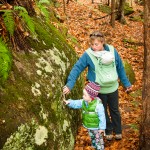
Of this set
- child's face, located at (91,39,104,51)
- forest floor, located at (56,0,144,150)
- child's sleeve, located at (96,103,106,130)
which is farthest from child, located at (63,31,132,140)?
forest floor, located at (56,0,144,150)

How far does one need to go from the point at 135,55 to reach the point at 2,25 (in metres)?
9.21

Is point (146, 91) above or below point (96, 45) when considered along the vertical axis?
below

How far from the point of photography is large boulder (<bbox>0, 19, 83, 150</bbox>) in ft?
9.89

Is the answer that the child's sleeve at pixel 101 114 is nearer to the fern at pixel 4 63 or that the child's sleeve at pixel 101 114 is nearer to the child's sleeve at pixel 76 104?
the child's sleeve at pixel 76 104

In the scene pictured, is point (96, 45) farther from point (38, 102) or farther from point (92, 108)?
point (38, 102)

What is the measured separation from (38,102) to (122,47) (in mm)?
10077

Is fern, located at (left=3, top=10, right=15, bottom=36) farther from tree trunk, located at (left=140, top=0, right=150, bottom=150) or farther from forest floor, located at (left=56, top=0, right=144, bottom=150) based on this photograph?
forest floor, located at (left=56, top=0, right=144, bottom=150)

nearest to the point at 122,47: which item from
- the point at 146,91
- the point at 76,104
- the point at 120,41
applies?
the point at 120,41

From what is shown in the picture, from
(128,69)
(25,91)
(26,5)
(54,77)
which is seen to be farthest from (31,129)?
(128,69)

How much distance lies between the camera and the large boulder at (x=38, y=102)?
3.01 metres

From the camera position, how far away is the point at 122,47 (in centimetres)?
1304

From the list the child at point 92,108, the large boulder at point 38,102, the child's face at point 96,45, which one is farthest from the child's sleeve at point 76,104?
the child's face at point 96,45

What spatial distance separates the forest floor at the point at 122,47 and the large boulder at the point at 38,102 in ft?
3.49

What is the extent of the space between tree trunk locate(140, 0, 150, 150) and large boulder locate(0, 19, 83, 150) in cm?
113
